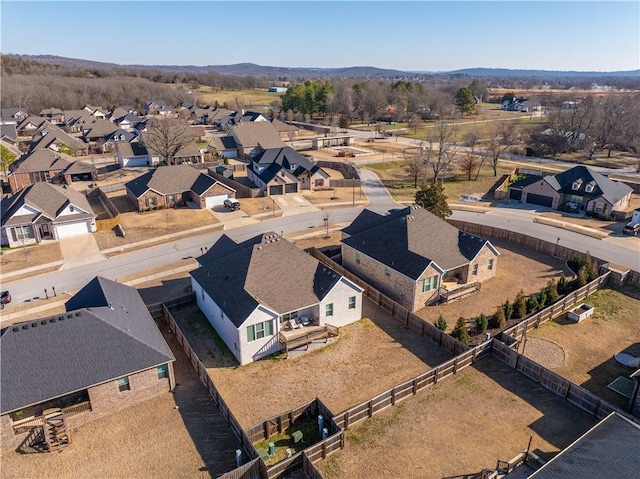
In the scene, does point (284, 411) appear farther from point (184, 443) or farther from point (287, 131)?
point (287, 131)

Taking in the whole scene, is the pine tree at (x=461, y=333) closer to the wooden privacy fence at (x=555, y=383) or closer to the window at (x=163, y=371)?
the wooden privacy fence at (x=555, y=383)

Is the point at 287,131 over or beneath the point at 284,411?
over

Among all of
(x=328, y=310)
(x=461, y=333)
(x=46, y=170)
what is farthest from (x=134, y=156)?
(x=461, y=333)

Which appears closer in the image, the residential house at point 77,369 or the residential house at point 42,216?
the residential house at point 77,369

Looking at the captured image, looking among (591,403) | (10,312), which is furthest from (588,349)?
(10,312)

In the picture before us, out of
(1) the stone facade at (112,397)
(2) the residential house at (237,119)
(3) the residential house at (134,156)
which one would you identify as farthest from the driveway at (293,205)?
(2) the residential house at (237,119)

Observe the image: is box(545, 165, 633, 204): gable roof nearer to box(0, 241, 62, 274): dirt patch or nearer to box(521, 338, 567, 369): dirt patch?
box(521, 338, 567, 369): dirt patch

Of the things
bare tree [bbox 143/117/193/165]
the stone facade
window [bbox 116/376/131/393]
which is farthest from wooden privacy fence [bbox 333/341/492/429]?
bare tree [bbox 143/117/193/165]
